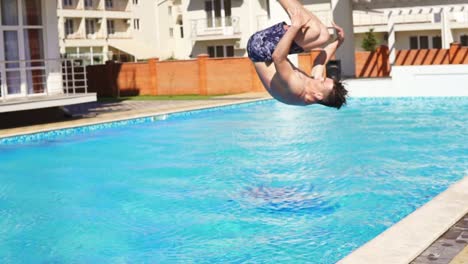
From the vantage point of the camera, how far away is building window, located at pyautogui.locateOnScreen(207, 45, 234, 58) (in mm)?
50003

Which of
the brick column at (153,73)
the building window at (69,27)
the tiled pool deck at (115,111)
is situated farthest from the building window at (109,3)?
the tiled pool deck at (115,111)

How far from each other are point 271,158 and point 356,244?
21.0 feet

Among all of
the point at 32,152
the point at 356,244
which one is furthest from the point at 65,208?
the point at 32,152

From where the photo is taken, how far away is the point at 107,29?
67500 mm

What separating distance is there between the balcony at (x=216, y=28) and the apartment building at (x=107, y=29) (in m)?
14.0

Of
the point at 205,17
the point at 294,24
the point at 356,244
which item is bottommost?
the point at 356,244

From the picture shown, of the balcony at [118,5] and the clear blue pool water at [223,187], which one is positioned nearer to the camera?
the clear blue pool water at [223,187]

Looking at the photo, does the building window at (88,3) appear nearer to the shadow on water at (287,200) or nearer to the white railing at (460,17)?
the white railing at (460,17)

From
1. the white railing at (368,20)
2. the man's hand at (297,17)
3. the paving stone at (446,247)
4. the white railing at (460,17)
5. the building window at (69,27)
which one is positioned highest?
the building window at (69,27)

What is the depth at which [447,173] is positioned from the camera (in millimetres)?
11359

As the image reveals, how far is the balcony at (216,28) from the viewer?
48.6 metres

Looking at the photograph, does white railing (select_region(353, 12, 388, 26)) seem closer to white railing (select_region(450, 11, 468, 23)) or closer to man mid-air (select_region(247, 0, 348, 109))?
white railing (select_region(450, 11, 468, 23))

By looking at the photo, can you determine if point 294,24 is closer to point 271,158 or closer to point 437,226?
point 437,226

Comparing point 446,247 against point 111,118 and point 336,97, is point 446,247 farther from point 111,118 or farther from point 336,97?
point 111,118
